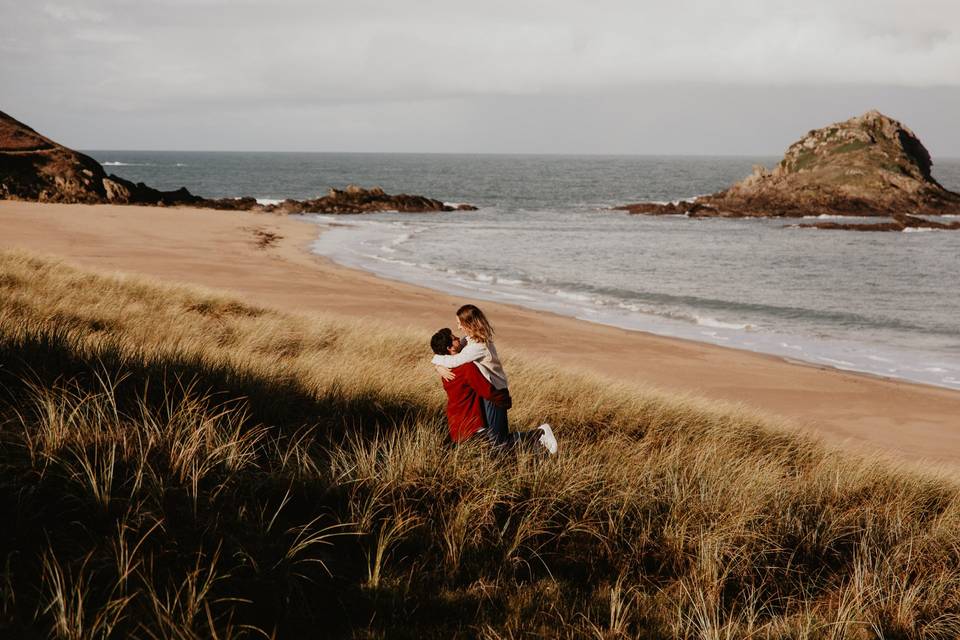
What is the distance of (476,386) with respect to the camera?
6102 mm

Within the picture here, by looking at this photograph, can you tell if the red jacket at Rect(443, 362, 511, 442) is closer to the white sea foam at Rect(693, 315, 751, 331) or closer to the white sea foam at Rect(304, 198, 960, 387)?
the white sea foam at Rect(304, 198, 960, 387)

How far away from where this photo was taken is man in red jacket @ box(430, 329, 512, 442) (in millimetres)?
6109

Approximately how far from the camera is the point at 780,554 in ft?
16.1

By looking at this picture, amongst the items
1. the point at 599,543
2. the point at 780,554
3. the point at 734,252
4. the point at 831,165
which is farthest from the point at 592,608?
the point at 831,165

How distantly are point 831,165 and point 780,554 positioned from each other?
7644 centimetres

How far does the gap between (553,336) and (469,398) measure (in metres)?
12.9

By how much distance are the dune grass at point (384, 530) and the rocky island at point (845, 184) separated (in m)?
55.5

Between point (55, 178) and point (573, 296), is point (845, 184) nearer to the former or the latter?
point (573, 296)

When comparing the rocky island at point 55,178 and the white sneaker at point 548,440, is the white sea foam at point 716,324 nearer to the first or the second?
the white sneaker at point 548,440

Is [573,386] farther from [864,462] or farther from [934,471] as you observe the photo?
[934,471]

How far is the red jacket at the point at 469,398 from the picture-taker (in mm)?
6102

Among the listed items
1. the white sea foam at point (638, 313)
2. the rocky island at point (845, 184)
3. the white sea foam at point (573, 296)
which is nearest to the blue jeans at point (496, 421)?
the white sea foam at point (638, 313)

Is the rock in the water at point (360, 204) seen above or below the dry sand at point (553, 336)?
above

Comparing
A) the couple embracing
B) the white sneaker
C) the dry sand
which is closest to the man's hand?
the couple embracing
